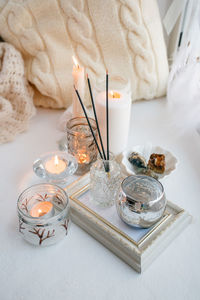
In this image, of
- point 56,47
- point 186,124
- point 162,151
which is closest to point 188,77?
point 186,124

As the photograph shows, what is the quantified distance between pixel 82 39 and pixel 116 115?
0.31 metres

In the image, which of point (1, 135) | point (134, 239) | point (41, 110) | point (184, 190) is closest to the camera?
point (134, 239)

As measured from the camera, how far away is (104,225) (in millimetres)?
563

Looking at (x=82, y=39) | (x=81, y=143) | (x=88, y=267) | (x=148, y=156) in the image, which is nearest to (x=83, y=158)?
(x=81, y=143)

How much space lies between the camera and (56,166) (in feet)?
2.29

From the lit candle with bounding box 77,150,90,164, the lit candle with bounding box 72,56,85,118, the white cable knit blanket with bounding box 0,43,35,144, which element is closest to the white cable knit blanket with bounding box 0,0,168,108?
the white cable knit blanket with bounding box 0,43,35,144

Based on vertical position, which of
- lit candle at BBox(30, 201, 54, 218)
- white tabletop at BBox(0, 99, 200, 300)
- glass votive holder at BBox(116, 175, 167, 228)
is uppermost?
glass votive holder at BBox(116, 175, 167, 228)

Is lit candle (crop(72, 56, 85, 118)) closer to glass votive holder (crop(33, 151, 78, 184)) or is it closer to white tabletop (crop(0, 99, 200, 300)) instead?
glass votive holder (crop(33, 151, 78, 184))

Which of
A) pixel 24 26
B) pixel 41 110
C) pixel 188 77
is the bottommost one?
pixel 41 110

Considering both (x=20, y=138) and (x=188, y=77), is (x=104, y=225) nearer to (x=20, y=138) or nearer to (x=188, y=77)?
(x=20, y=138)

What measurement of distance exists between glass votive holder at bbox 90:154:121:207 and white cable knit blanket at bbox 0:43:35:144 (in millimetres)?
351

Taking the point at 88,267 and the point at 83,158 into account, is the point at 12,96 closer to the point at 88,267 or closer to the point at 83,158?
the point at 83,158

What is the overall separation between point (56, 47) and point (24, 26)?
0.11 meters

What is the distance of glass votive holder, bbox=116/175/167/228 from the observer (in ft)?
1.71
